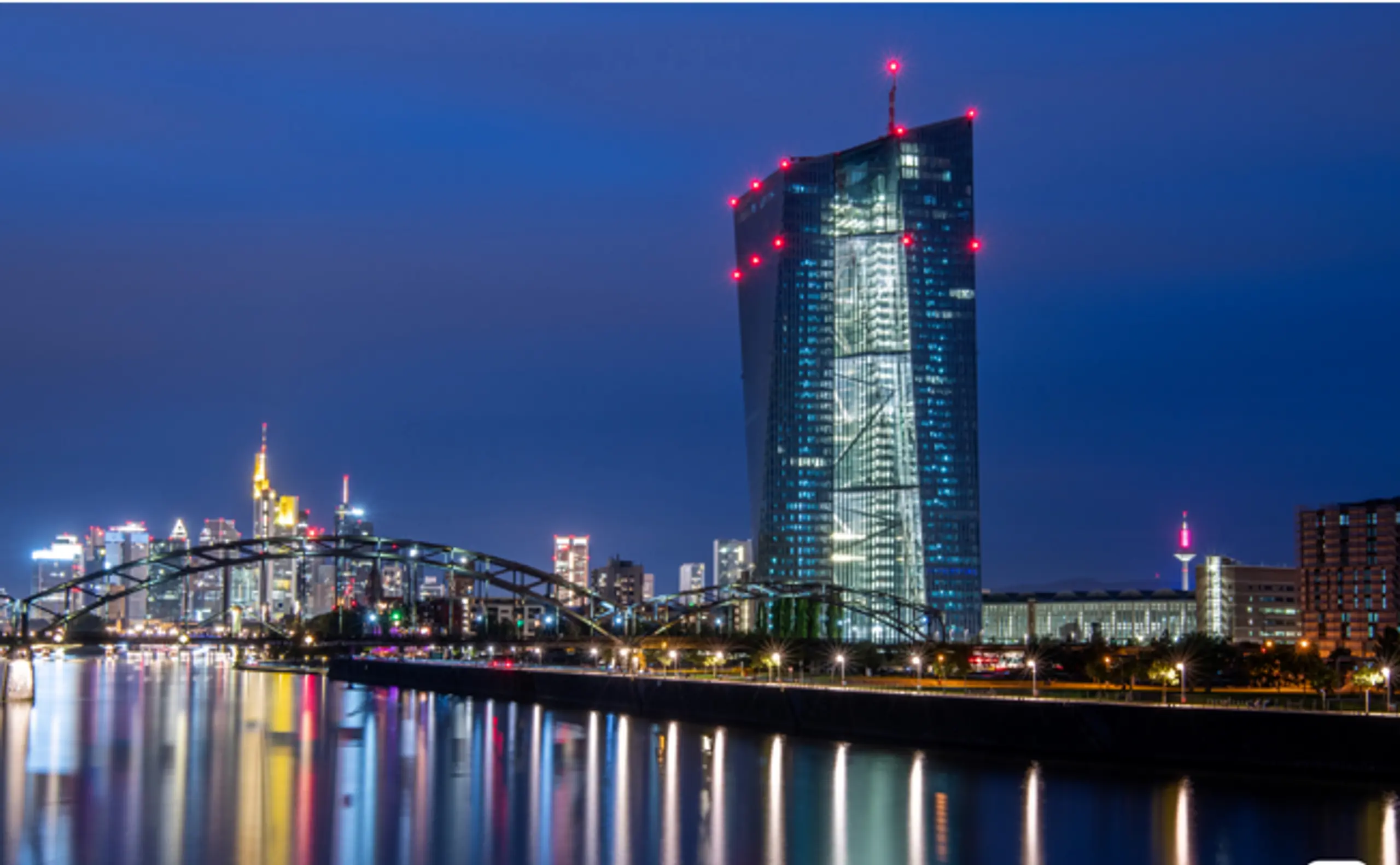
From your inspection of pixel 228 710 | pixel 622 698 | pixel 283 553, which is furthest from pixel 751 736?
pixel 283 553

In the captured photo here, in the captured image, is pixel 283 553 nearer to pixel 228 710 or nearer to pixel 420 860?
pixel 228 710

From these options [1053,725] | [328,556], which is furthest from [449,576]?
[1053,725]

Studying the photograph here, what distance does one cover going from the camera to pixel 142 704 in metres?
128

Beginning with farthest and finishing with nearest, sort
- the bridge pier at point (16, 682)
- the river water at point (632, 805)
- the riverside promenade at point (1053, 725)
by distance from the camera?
1. the bridge pier at point (16, 682)
2. the riverside promenade at point (1053, 725)
3. the river water at point (632, 805)

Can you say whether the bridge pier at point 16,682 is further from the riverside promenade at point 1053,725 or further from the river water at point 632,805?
the riverside promenade at point 1053,725

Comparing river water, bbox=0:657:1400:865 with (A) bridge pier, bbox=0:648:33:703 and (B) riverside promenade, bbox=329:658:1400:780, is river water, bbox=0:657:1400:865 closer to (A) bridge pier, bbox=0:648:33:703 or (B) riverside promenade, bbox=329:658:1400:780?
(B) riverside promenade, bbox=329:658:1400:780

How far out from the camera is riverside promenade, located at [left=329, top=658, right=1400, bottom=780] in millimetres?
62406

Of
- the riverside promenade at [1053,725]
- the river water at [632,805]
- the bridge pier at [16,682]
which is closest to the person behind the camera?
the river water at [632,805]

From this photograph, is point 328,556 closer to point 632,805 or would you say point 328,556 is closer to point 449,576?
point 449,576

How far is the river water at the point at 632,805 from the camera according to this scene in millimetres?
50188

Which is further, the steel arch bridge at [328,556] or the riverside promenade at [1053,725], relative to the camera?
the steel arch bridge at [328,556]

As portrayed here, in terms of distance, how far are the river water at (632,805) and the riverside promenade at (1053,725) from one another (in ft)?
3.18

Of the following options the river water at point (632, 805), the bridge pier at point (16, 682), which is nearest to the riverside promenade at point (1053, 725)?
the river water at point (632, 805)

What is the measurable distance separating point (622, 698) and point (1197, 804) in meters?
62.3
